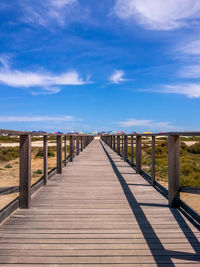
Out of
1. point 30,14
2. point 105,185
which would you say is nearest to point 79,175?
point 105,185

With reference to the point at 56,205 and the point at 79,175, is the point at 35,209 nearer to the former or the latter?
the point at 56,205

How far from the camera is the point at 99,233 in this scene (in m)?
2.66

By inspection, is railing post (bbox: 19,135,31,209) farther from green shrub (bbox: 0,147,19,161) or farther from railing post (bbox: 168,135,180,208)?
green shrub (bbox: 0,147,19,161)

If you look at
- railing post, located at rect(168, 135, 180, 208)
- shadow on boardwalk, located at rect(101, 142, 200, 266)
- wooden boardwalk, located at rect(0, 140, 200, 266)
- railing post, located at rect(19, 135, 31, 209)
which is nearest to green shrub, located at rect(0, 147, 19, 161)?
wooden boardwalk, located at rect(0, 140, 200, 266)

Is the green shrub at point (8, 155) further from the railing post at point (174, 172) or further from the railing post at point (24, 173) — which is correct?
the railing post at point (174, 172)

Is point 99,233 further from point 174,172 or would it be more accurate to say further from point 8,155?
point 8,155

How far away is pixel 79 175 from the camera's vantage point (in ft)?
20.5

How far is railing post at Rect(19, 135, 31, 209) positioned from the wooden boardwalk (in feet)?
0.47

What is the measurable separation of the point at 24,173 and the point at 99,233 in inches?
57.2

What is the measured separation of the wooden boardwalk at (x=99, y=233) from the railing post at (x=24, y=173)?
142mm

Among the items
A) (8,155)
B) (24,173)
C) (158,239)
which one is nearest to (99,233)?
(158,239)

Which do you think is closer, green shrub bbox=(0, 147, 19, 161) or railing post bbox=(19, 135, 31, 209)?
railing post bbox=(19, 135, 31, 209)

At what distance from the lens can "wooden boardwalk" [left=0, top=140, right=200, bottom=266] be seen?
2145 millimetres

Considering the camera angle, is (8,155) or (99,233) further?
(8,155)
